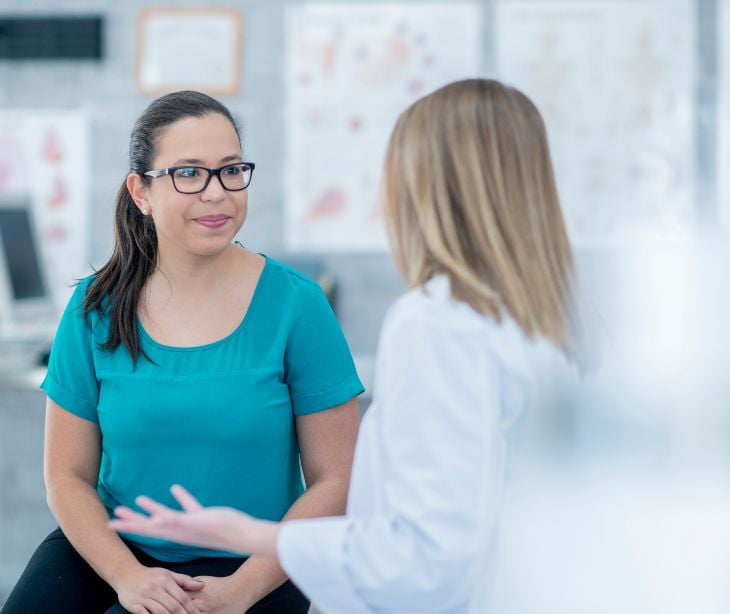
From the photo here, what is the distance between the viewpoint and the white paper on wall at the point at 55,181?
277 cm

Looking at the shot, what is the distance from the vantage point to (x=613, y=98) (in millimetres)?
2621

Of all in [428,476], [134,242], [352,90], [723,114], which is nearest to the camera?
[428,476]

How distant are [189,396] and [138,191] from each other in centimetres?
32

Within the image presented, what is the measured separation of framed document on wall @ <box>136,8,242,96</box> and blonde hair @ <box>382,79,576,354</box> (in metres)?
1.92

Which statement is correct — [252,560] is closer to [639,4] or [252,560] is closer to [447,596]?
[447,596]

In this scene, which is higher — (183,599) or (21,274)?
(21,274)

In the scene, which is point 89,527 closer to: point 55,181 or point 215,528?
point 215,528

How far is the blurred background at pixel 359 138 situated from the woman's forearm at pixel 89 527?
1.15 metres

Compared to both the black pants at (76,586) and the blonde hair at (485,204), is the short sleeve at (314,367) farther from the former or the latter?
the blonde hair at (485,204)

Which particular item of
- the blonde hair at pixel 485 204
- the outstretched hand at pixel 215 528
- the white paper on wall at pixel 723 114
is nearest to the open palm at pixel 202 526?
the outstretched hand at pixel 215 528

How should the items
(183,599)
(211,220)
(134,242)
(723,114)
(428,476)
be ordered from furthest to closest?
(723,114), (134,242), (211,220), (183,599), (428,476)

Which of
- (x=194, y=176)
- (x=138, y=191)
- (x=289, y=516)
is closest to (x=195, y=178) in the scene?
(x=194, y=176)

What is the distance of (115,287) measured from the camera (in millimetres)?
1369

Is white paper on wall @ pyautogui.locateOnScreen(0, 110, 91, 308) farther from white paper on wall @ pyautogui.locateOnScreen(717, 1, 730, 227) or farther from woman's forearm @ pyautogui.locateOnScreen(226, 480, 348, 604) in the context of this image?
white paper on wall @ pyautogui.locateOnScreen(717, 1, 730, 227)
